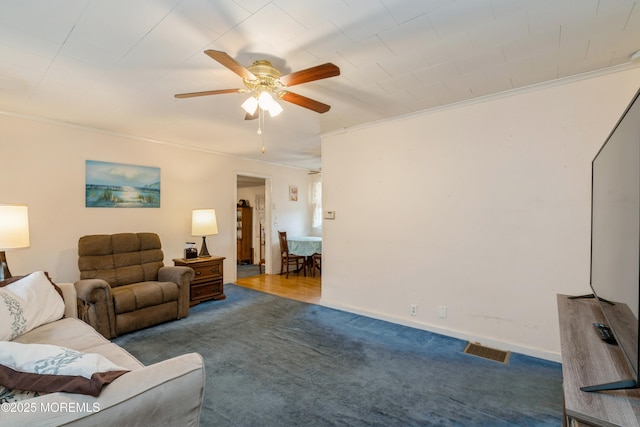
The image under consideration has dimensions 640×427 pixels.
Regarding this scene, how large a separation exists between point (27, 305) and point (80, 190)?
2255 millimetres

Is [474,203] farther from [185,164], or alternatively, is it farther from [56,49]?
[185,164]

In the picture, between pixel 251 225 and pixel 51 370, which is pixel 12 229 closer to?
pixel 51 370

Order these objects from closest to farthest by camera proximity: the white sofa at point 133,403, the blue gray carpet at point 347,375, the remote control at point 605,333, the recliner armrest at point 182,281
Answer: the white sofa at point 133,403 → the remote control at point 605,333 → the blue gray carpet at point 347,375 → the recliner armrest at point 182,281

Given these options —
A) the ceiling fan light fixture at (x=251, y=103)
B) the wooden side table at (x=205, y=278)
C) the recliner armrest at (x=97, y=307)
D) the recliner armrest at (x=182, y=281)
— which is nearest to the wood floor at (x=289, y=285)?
the wooden side table at (x=205, y=278)

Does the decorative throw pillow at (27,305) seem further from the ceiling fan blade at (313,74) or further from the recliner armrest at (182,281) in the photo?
the ceiling fan blade at (313,74)

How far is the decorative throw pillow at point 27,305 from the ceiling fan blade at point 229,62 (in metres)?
1.91

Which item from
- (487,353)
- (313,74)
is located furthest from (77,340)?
(487,353)

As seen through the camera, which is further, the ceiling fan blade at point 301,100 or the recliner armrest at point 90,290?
the recliner armrest at point 90,290

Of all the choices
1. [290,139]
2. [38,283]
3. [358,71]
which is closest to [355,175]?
[290,139]

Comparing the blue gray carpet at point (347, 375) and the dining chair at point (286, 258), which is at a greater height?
the dining chair at point (286, 258)

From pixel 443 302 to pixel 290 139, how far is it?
9.62 ft

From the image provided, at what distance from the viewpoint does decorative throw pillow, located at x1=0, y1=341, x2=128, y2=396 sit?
88 cm

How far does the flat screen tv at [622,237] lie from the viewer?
0.91 metres

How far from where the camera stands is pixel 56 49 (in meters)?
1.97
